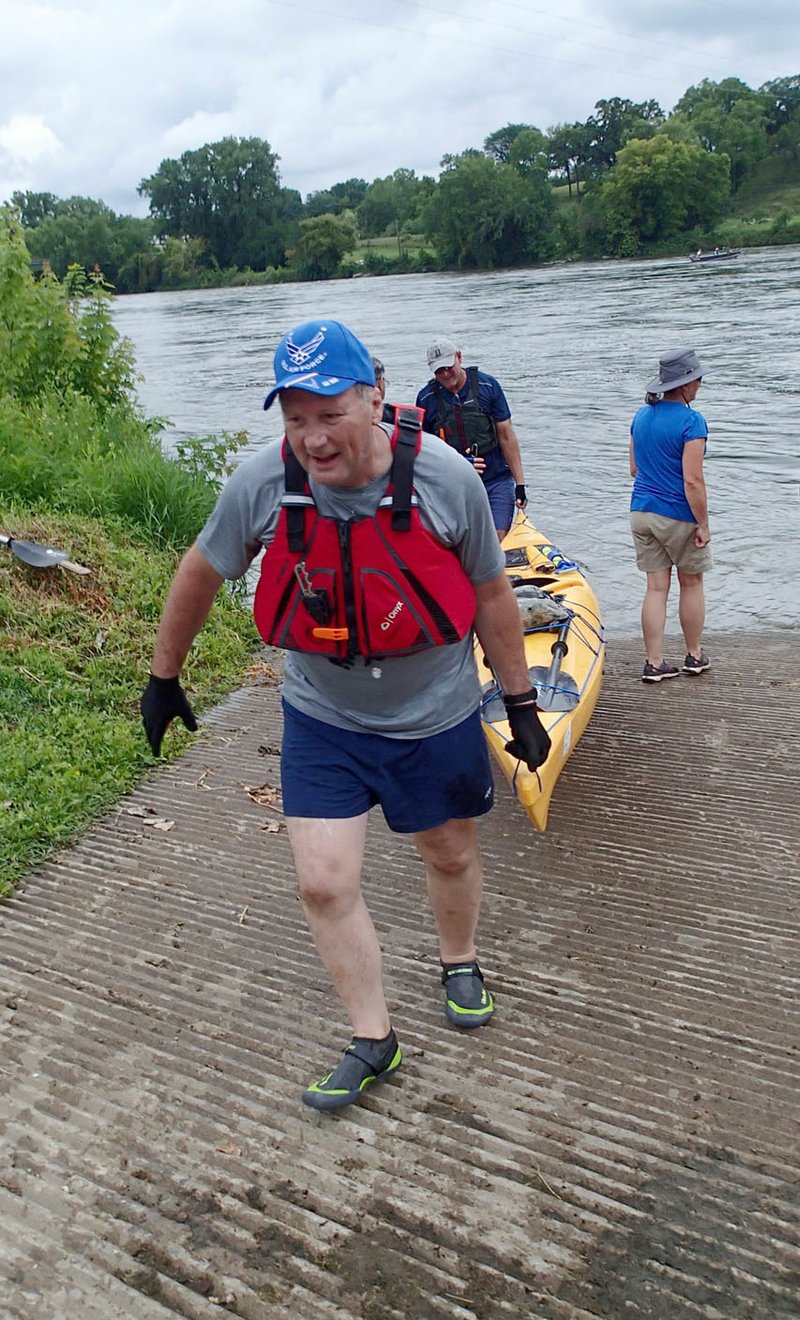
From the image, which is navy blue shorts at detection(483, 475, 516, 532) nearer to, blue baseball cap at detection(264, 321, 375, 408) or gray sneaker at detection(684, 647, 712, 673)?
gray sneaker at detection(684, 647, 712, 673)

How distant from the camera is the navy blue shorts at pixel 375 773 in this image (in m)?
2.79

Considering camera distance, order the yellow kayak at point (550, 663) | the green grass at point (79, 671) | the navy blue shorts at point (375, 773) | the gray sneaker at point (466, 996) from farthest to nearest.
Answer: the green grass at point (79, 671) → the yellow kayak at point (550, 663) → the gray sneaker at point (466, 996) → the navy blue shorts at point (375, 773)

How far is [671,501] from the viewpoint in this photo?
Result: 6.63 m

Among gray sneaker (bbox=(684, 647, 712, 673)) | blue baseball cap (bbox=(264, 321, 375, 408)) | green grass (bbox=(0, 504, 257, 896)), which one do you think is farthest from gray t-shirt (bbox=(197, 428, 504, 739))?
gray sneaker (bbox=(684, 647, 712, 673))

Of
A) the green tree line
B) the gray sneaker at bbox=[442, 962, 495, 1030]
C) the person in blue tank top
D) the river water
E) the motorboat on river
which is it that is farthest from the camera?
the green tree line

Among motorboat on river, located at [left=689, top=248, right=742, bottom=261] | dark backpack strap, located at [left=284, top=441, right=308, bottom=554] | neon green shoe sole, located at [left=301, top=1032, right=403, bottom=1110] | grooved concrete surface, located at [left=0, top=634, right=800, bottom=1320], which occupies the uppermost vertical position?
dark backpack strap, located at [left=284, top=441, right=308, bottom=554]

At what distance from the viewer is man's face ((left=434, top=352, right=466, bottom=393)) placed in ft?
22.0

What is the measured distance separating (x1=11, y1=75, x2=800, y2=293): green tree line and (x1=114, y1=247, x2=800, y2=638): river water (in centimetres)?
1717

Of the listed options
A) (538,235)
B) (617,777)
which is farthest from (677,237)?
(617,777)

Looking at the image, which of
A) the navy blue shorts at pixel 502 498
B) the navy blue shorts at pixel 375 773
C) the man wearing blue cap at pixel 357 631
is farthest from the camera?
the navy blue shorts at pixel 502 498

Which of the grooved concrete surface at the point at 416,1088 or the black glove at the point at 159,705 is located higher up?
the black glove at the point at 159,705

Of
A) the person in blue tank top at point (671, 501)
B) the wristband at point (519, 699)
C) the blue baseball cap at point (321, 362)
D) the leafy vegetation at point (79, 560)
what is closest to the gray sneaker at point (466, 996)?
the wristband at point (519, 699)

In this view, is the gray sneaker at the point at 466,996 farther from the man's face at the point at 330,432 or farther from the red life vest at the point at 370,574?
the man's face at the point at 330,432

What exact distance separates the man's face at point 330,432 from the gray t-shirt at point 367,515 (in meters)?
0.09
